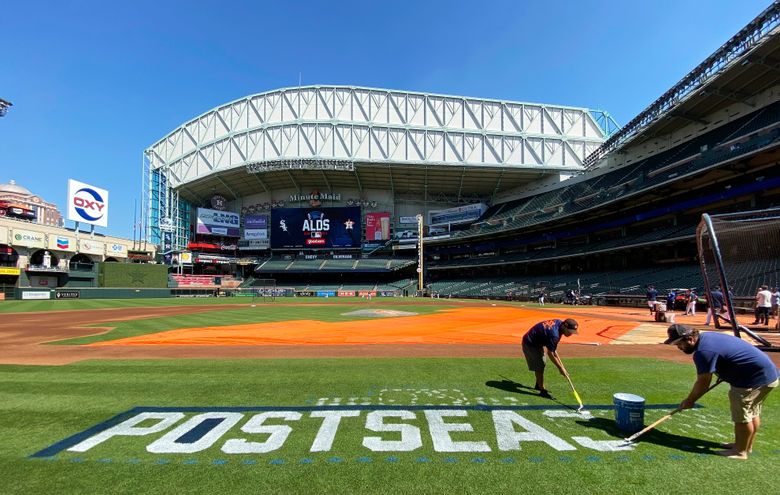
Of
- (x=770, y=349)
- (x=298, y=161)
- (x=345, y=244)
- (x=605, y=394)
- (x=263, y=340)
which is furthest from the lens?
(x=345, y=244)

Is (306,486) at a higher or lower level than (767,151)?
lower

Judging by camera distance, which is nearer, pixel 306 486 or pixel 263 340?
pixel 306 486

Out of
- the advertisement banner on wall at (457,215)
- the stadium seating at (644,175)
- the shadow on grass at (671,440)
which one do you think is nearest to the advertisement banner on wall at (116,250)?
the advertisement banner on wall at (457,215)

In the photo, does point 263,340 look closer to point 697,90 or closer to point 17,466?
point 17,466

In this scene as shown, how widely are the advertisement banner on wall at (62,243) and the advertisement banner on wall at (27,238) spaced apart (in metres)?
1.09

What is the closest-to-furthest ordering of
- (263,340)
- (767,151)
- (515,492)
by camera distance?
1. (515,492)
2. (263,340)
3. (767,151)

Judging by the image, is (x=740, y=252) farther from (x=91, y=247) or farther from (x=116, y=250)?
(x=116, y=250)

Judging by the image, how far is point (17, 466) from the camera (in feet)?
13.2

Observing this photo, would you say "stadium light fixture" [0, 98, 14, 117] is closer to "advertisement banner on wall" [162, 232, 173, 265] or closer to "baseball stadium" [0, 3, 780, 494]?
"baseball stadium" [0, 3, 780, 494]

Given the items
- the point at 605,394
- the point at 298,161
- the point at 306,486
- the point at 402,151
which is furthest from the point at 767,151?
the point at 298,161

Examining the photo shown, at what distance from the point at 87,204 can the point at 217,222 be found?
69.6 ft

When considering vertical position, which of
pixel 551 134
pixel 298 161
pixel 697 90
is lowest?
pixel 697 90

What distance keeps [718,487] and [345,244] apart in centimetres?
7144

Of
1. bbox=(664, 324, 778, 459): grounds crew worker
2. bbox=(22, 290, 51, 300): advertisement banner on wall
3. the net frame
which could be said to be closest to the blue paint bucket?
bbox=(664, 324, 778, 459): grounds crew worker
